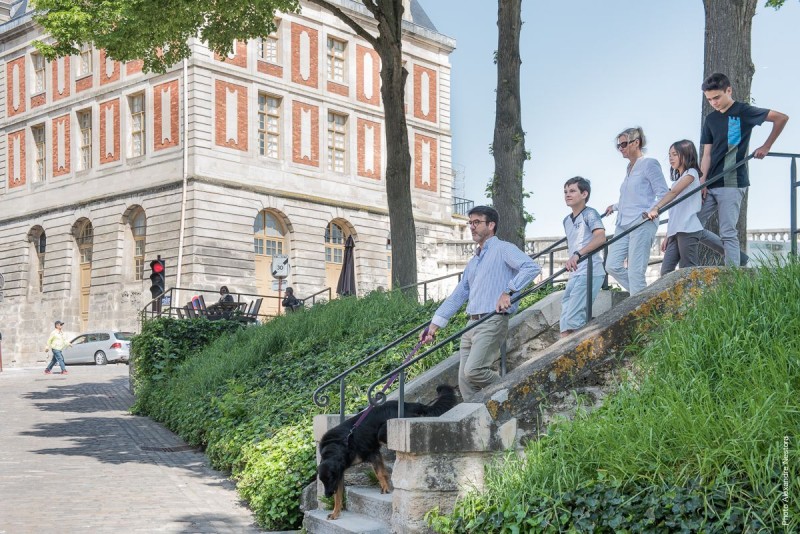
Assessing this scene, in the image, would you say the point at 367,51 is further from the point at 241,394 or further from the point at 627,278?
the point at 627,278

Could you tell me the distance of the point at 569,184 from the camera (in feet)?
26.3

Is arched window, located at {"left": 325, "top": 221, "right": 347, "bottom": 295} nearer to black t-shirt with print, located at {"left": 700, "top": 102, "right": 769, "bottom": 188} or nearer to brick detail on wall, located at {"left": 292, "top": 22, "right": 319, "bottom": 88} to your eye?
brick detail on wall, located at {"left": 292, "top": 22, "right": 319, "bottom": 88}

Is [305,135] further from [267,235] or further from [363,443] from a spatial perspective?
[363,443]

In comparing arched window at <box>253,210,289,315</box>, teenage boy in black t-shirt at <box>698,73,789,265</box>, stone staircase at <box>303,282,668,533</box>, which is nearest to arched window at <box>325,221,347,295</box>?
arched window at <box>253,210,289,315</box>

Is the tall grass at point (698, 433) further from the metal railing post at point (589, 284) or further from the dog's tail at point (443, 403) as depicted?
the dog's tail at point (443, 403)

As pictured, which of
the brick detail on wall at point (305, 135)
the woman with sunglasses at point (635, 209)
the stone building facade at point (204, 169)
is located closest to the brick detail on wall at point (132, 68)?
the stone building facade at point (204, 169)

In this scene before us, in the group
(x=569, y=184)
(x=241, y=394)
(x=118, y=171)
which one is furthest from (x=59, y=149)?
(x=569, y=184)

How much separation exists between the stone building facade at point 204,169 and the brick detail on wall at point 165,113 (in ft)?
0.27

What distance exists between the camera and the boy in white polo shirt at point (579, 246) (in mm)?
7945

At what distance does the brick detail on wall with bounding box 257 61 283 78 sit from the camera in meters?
37.5

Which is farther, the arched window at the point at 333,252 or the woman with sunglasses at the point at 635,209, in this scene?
the arched window at the point at 333,252

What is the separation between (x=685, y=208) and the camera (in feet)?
26.2

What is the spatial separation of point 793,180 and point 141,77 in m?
32.9

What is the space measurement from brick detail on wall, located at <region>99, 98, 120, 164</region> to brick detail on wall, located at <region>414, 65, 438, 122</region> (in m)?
12.7
